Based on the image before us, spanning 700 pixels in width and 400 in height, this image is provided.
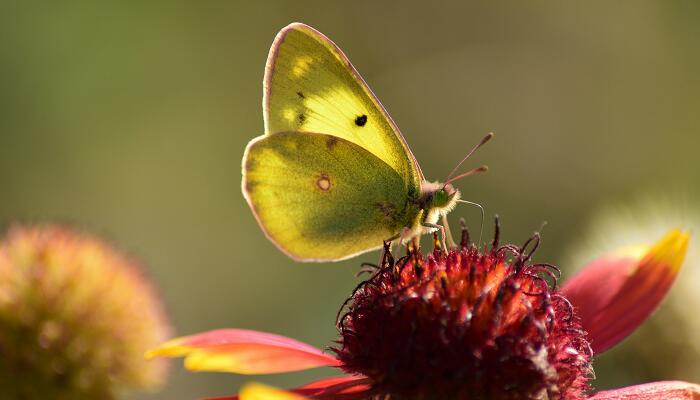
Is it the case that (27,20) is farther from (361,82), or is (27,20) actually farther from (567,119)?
(361,82)

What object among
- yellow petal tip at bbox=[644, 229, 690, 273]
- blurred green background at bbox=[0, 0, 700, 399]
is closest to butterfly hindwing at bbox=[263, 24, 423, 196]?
yellow petal tip at bbox=[644, 229, 690, 273]

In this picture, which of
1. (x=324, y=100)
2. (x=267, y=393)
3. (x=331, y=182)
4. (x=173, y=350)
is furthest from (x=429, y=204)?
(x=267, y=393)

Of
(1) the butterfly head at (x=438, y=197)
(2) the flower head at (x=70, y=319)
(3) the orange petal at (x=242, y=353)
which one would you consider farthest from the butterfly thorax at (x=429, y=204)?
(2) the flower head at (x=70, y=319)

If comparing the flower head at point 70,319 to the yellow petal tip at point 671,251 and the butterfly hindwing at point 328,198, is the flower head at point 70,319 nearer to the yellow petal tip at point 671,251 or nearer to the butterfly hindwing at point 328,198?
the butterfly hindwing at point 328,198

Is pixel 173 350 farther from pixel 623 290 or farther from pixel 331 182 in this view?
pixel 623 290

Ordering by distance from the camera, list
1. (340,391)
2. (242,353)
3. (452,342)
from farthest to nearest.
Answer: (340,391)
(242,353)
(452,342)

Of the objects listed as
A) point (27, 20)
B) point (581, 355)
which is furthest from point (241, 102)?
point (581, 355)
